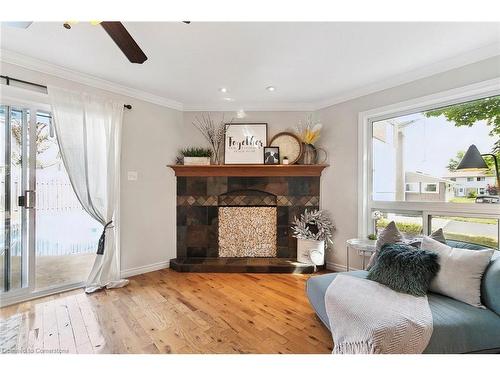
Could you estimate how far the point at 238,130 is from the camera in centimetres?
334

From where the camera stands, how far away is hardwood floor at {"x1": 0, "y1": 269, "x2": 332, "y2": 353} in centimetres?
160

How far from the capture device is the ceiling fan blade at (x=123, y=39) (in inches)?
45.1

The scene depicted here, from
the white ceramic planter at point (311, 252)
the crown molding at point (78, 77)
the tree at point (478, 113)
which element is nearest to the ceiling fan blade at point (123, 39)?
the crown molding at point (78, 77)

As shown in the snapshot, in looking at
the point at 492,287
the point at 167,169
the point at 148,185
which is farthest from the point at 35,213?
the point at 492,287

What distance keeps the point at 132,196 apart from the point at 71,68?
1527 mm

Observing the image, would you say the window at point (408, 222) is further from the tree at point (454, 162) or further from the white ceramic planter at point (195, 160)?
the white ceramic planter at point (195, 160)

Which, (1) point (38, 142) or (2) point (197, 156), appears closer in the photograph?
(1) point (38, 142)

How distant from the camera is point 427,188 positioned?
2.47m

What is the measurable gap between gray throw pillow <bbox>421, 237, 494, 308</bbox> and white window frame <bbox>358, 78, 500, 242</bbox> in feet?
2.78

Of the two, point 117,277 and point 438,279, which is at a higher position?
point 438,279

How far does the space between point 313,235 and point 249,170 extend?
1266mm

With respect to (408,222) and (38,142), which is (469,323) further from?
(38,142)

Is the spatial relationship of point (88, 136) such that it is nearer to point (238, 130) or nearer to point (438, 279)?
point (238, 130)
